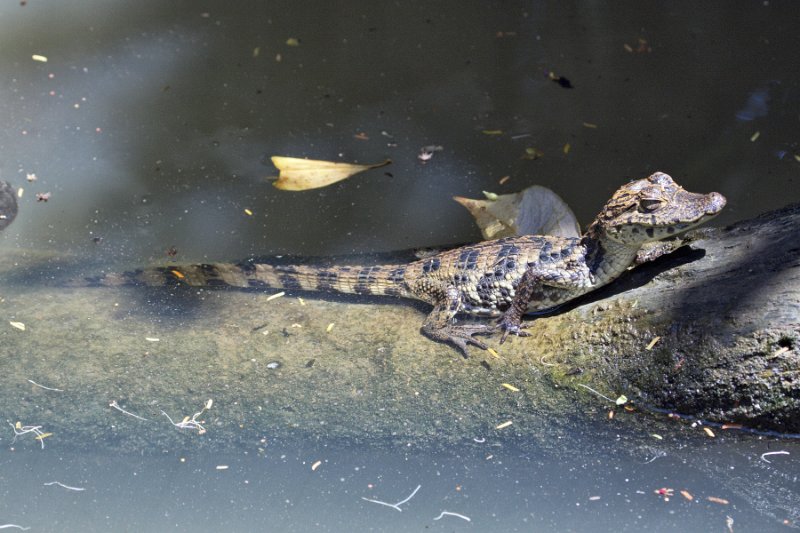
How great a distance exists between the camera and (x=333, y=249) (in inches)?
176

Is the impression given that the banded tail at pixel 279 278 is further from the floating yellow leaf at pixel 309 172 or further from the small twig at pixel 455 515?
the small twig at pixel 455 515

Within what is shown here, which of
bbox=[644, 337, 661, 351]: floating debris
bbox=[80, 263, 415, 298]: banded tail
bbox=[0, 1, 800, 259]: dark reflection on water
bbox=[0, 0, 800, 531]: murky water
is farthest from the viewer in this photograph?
bbox=[0, 1, 800, 259]: dark reflection on water

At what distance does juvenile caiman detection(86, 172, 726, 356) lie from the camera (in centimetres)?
352

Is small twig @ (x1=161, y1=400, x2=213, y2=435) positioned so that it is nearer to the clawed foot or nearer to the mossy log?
the mossy log

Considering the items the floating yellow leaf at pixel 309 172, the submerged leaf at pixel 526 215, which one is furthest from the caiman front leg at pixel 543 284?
the floating yellow leaf at pixel 309 172

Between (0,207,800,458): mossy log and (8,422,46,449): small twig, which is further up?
(0,207,800,458): mossy log

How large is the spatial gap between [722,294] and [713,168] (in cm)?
187

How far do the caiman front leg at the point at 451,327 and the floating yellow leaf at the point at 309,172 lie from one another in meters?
1.31

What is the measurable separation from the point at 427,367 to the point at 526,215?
1463mm

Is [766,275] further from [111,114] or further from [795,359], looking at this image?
[111,114]

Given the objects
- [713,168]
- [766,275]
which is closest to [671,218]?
[766,275]

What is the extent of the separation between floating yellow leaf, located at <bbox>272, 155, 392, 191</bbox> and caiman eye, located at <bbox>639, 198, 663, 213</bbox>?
77.8 inches

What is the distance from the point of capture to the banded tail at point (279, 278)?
4137 millimetres

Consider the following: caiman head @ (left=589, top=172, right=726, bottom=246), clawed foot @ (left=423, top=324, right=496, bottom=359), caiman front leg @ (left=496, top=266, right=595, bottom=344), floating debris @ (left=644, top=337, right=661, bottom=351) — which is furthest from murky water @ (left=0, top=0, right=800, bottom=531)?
caiman head @ (left=589, top=172, right=726, bottom=246)
